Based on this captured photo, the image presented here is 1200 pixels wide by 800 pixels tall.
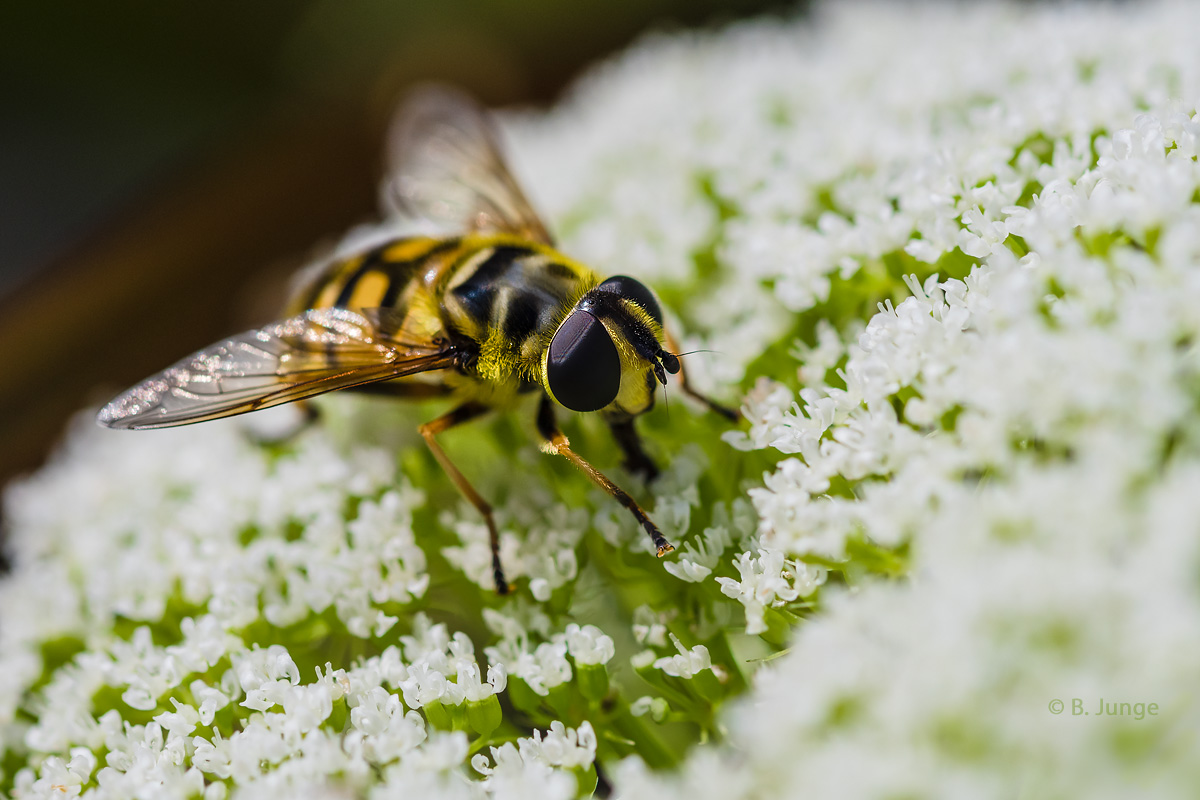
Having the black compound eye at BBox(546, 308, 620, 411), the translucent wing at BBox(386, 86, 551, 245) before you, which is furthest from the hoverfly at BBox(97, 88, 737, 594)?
the translucent wing at BBox(386, 86, 551, 245)

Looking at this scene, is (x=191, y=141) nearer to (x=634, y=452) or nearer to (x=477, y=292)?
(x=477, y=292)

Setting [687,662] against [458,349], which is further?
[458,349]

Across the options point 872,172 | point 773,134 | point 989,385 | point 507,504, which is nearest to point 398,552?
point 507,504

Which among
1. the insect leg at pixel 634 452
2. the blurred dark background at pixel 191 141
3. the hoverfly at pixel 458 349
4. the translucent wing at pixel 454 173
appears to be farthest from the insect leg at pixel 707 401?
the blurred dark background at pixel 191 141

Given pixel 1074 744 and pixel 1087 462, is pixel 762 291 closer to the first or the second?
pixel 1087 462

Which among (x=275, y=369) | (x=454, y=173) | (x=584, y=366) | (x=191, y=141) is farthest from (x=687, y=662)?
(x=191, y=141)

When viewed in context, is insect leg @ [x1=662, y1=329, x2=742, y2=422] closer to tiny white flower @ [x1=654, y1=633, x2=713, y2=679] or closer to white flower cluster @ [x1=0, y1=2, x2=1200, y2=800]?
white flower cluster @ [x1=0, y1=2, x2=1200, y2=800]

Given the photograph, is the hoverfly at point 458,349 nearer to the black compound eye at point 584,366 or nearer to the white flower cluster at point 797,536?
the black compound eye at point 584,366
